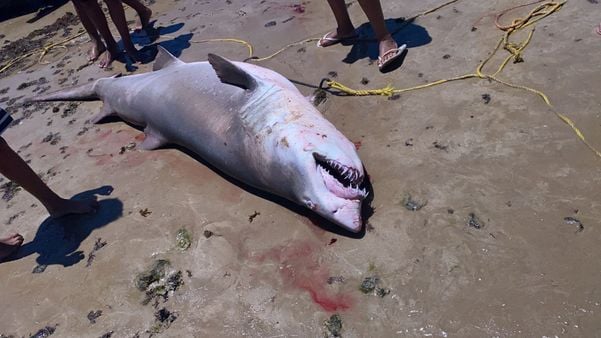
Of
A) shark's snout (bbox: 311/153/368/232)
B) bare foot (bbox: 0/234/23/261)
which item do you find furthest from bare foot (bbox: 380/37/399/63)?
bare foot (bbox: 0/234/23/261)

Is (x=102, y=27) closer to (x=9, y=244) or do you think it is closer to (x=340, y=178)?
(x=9, y=244)

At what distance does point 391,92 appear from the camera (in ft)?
14.2

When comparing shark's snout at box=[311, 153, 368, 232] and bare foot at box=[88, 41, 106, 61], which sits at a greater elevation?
bare foot at box=[88, 41, 106, 61]

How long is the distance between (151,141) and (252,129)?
4.58ft

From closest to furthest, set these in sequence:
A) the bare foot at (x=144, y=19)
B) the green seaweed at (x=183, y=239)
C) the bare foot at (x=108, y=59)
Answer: the green seaweed at (x=183, y=239), the bare foot at (x=108, y=59), the bare foot at (x=144, y=19)

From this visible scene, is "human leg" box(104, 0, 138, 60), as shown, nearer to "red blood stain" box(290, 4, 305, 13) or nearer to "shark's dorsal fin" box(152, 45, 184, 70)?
"shark's dorsal fin" box(152, 45, 184, 70)

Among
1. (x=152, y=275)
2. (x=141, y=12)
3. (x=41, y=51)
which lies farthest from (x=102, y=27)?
(x=152, y=275)

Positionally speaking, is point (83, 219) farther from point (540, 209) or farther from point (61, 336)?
point (540, 209)

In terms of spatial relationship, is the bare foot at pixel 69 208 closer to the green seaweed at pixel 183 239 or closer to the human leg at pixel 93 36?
the green seaweed at pixel 183 239

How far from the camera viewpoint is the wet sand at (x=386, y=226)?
2.77 meters

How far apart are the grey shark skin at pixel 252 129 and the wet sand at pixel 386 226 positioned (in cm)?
23

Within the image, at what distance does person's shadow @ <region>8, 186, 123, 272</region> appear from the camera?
378cm

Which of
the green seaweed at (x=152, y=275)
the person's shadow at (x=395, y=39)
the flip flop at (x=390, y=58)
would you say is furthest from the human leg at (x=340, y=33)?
the green seaweed at (x=152, y=275)

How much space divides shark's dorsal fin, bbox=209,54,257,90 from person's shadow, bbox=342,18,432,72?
4.57 feet
